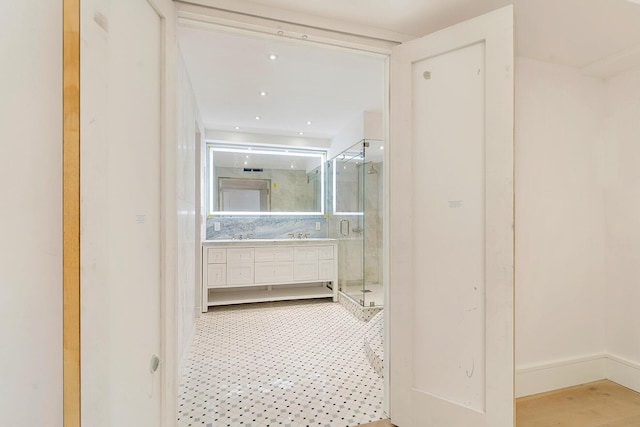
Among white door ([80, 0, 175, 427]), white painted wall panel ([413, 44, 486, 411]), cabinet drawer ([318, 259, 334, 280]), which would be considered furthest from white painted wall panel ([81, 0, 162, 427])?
cabinet drawer ([318, 259, 334, 280])

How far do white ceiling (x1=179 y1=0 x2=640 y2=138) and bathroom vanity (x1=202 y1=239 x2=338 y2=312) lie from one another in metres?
1.73

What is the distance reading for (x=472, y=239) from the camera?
147cm

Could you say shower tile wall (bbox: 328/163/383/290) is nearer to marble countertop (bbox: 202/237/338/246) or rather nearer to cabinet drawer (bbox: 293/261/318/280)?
marble countertop (bbox: 202/237/338/246)

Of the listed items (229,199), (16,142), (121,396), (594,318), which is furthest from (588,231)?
(229,199)

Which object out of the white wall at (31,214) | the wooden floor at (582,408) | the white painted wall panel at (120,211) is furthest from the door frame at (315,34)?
the wooden floor at (582,408)

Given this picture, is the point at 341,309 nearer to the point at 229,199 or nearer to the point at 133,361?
the point at 229,199

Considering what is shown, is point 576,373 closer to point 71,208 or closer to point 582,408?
point 582,408

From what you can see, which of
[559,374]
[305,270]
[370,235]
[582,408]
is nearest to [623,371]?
[559,374]

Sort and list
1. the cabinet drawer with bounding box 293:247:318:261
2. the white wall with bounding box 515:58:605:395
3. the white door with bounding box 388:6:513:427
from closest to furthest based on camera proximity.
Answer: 1. the white door with bounding box 388:6:513:427
2. the white wall with bounding box 515:58:605:395
3. the cabinet drawer with bounding box 293:247:318:261

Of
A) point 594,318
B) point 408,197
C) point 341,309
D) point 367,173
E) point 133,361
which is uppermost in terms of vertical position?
point 367,173

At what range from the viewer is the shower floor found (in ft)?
11.6

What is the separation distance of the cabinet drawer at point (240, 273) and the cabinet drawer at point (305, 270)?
62 cm

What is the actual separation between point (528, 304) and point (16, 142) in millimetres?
2754

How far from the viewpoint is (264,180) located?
4.38 metres
